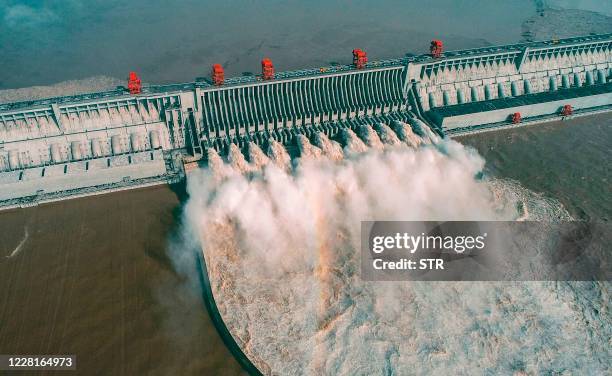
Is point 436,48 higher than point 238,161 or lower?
higher

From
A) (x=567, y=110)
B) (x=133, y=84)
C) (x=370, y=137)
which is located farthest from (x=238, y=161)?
(x=567, y=110)

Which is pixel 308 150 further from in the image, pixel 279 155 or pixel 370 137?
pixel 370 137

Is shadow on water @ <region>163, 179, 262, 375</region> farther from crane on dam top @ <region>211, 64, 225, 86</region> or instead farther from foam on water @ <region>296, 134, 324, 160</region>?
crane on dam top @ <region>211, 64, 225, 86</region>

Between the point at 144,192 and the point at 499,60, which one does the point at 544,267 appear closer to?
the point at 499,60

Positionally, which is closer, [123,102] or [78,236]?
[78,236]

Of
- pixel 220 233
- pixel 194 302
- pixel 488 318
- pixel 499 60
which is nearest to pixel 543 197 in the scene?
pixel 488 318

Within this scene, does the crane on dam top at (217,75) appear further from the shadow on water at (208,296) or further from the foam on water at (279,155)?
the shadow on water at (208,296)

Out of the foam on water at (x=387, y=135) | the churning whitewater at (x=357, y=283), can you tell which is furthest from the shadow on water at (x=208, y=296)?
the foam on water at (x=387, y=135)
